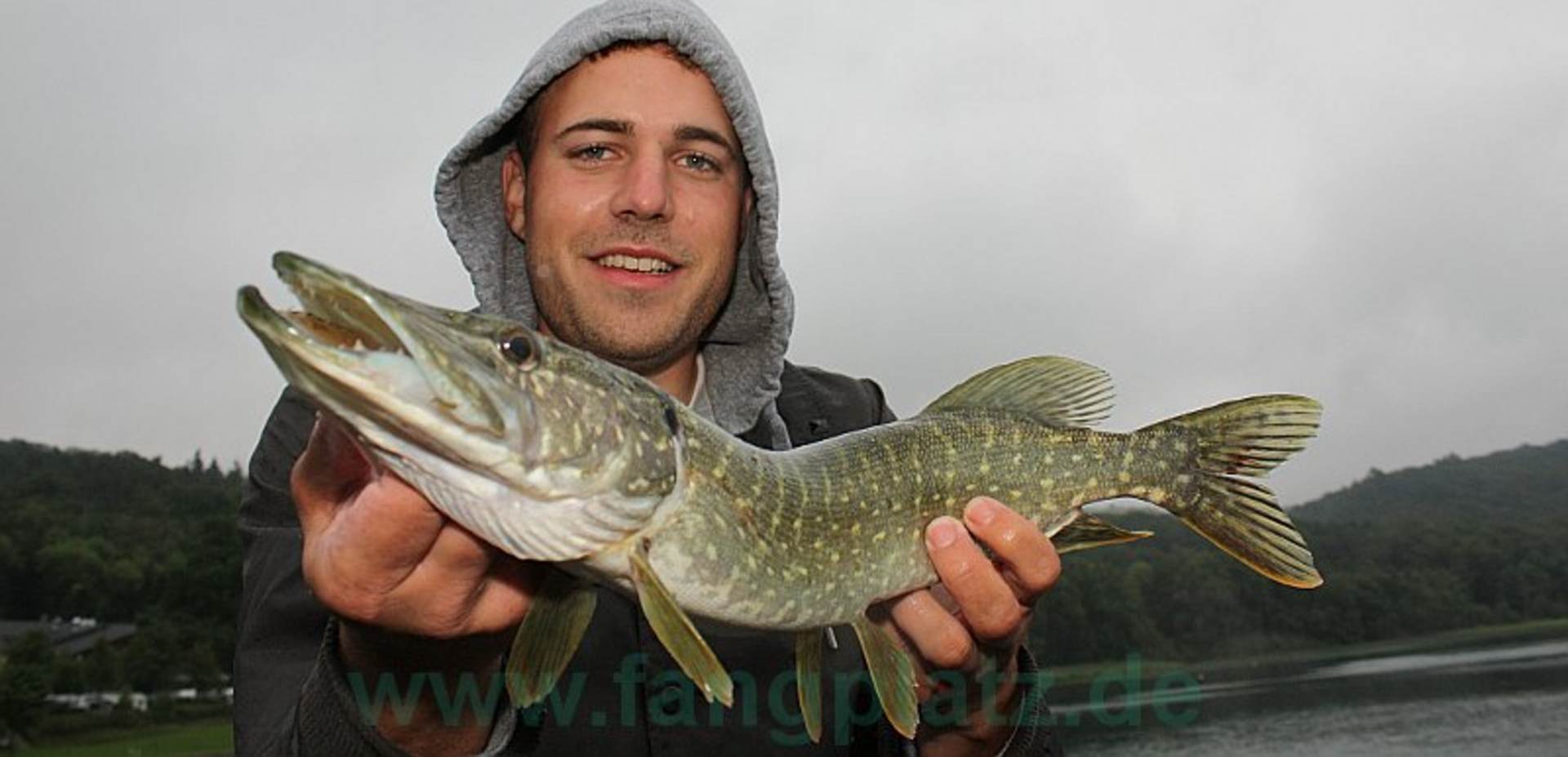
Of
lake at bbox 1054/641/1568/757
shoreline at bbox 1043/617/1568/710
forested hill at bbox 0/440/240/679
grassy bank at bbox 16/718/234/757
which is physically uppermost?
forested hill at bbox 0/440/240/679

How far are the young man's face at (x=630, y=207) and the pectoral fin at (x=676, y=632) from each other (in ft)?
5.84

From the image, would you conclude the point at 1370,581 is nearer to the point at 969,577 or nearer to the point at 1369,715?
the point at 1369,715

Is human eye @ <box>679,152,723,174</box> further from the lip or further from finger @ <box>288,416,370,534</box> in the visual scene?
finger @ <box>288,416,370,534</box>

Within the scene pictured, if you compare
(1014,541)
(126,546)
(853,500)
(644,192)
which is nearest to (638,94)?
(644,192)

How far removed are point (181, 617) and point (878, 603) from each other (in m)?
75.9

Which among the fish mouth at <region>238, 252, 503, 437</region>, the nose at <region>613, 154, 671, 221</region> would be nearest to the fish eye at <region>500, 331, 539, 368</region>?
the fish mouth at <region>238, 252, 503, 437</region>

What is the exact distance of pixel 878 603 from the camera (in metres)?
3.29

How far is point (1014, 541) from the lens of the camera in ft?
10.2

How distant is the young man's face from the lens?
4.11m

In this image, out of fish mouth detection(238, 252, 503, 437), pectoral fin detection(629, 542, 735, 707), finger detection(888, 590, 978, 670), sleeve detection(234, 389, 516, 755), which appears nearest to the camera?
fish mouth detection(238, 252, 503, 437)

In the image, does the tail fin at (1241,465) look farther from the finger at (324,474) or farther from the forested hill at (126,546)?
the forested hill at (126,546)

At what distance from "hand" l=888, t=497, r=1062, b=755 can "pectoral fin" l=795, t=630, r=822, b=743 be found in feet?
1.02

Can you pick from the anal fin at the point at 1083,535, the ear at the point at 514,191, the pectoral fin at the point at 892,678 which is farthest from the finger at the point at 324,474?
the ear at the point at 514,191

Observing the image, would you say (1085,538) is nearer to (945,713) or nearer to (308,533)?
(945,713)
